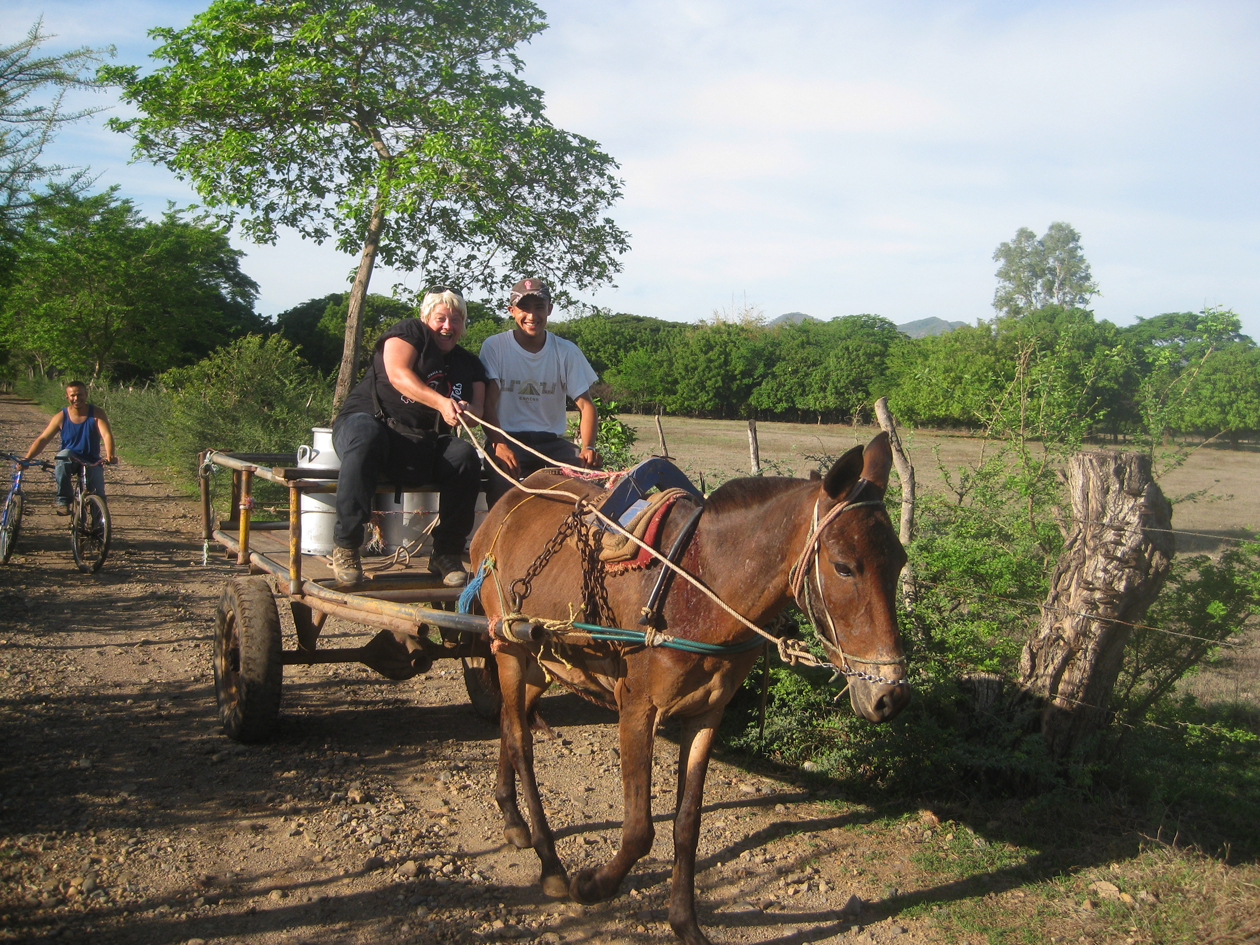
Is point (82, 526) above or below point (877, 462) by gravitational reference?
below

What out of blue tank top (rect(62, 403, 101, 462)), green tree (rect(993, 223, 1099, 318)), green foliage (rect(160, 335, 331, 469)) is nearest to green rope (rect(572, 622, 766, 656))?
blue tank top (rect(62, 403, 101, 462))

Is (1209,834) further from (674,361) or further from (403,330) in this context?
(674,361)

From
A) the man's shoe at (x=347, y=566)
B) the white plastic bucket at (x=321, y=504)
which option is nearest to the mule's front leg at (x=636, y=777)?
the man's shoe at (x=347, y=566)

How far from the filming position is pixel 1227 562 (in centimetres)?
443

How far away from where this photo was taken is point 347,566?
4.68m

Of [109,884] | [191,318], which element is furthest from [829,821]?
[191,318]

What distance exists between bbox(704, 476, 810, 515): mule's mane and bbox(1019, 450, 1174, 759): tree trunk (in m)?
1.99

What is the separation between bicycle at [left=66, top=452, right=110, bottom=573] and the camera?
9438 mm

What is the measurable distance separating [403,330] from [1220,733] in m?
4.70

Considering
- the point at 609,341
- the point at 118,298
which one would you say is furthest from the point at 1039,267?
the point at 118,298

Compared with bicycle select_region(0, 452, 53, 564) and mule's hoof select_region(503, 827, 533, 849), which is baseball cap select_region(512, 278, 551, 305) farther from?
bicycle select_region(0, 452, 53, 564)

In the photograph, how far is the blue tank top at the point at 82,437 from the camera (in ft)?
33.5

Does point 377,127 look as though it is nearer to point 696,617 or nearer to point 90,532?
point 90,532

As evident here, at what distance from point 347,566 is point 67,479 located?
25.1ft
